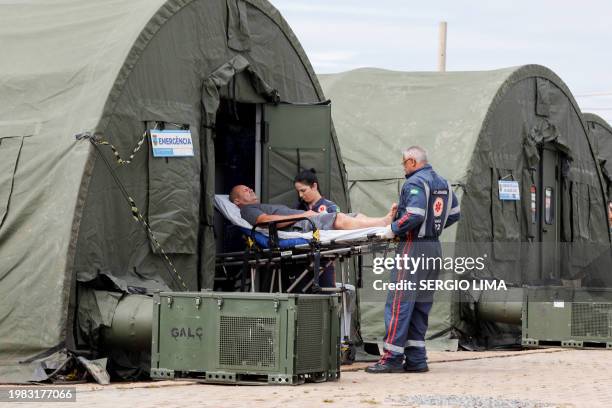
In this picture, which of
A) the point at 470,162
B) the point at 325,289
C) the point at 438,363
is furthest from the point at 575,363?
the point at 470,162

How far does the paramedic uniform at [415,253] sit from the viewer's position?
11.2 meters

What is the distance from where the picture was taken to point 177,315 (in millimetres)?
9789

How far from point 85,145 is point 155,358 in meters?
2.02

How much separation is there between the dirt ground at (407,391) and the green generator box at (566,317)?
2589 millimetres

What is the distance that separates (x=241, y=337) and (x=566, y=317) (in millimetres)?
6802

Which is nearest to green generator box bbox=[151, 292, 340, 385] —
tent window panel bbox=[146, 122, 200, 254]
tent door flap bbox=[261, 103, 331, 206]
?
tent window panel bbox=[146, 122, 200, 254]

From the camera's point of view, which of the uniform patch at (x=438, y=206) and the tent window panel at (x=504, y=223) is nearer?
the uniform patch at (x=438, y=206)

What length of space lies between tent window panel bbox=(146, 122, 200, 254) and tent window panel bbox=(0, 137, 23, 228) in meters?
1.20

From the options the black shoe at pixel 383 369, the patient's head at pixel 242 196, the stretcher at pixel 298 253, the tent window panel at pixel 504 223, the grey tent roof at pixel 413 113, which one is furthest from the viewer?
the tent window panel at pixel 504 223

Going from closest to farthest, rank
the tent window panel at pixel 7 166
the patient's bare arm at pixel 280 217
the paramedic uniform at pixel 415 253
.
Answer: the tent window panel at pixel 7 166, the paramedic uniform at pixel 415 253, the patient's bare arm at pixel 280 217

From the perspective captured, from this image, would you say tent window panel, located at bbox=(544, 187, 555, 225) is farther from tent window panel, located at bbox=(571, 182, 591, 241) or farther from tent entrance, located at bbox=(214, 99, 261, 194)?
tent entrance, located at bbox=(214, 99, 261, 194)

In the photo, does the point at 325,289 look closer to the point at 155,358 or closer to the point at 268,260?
the point at 268,260

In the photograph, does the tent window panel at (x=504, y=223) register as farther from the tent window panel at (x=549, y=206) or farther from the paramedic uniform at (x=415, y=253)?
the paramedic uniform at (x=415, y=253)

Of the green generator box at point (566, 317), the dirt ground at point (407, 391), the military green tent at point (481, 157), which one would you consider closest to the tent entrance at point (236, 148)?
the dirt ground at point (407, 391)
